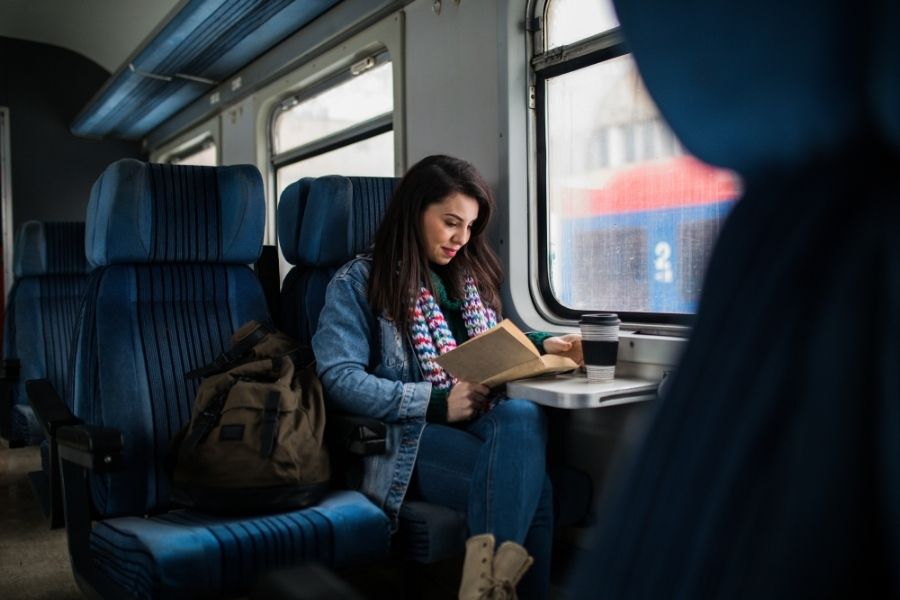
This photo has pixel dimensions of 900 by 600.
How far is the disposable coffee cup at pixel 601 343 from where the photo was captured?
6.89 feet

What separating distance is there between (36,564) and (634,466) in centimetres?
307

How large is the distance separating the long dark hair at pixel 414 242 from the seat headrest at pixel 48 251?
253 centimetres

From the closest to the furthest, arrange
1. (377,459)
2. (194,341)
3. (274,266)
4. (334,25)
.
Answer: (377,459), (194,341), (274,266), (334,25)

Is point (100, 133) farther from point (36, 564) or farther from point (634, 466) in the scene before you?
point (634, 466)

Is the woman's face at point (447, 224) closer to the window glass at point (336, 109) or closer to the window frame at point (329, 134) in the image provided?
the window frame at point (329, 134)

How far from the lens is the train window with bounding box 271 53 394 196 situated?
12.8ft

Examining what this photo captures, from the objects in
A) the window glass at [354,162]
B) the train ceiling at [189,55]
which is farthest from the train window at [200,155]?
the window glass at [354,162]

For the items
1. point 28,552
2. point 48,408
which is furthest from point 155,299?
point 28,552

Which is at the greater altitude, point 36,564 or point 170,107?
point 170,107

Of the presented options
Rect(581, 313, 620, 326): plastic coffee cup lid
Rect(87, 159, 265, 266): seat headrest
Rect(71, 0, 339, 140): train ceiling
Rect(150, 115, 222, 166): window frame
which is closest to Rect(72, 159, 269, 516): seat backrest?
Rect(87, 159, 265, 266): seat headrest

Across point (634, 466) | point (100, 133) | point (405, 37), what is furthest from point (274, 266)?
point (100, 133)

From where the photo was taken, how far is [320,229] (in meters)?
2.59

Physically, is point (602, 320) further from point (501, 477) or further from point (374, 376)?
point (374, 376)

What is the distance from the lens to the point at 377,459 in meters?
2.04
